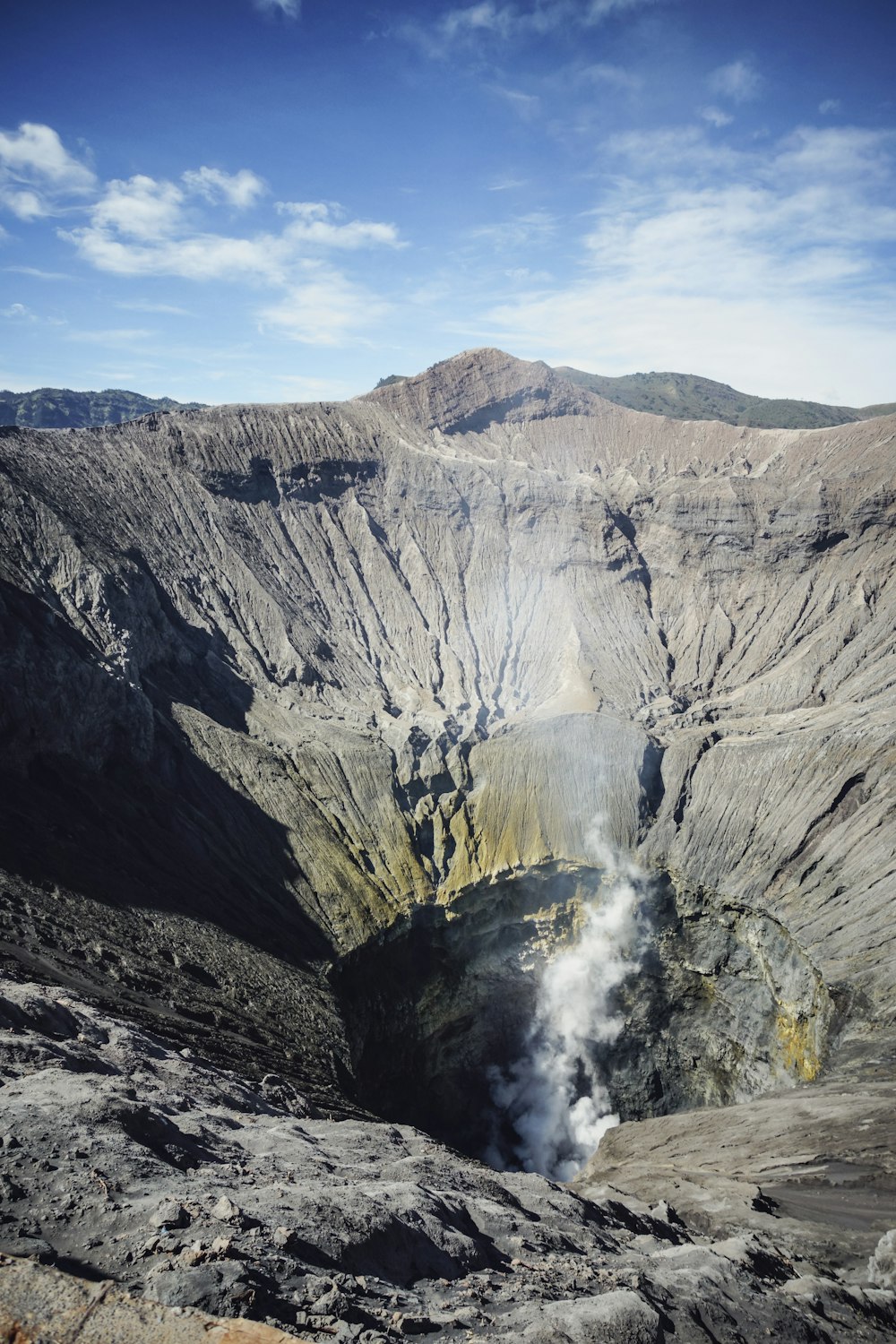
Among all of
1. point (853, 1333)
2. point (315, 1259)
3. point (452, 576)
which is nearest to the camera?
point (315, 1259)

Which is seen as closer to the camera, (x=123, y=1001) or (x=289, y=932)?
(x=123, y=1001)

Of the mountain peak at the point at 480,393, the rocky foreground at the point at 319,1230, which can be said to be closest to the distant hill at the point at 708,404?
the mountain peak at the point at 480,393

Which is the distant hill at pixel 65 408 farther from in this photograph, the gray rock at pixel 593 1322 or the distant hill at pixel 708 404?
the gray rock at pixel 593 1322

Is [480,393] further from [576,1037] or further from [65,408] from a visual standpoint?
[65,408]

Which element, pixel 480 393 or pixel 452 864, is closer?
pixel 452 864

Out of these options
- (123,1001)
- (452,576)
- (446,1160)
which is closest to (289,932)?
(123,1001)

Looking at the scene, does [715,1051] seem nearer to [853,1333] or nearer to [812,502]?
[853,1333]

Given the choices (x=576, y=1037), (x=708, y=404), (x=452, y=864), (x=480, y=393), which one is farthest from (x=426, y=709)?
(x=708, y=404)

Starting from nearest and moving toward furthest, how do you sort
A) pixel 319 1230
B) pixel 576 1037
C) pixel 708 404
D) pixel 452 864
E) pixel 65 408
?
pixel 319 1230
pixel 576 1037
pixel 452 864
pixel 708 404
pixel 65 408

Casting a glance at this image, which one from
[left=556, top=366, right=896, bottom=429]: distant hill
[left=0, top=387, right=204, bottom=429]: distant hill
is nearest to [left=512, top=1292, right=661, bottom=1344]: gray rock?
[left=556, top=366, right=896, bottom=429]: distant hill
